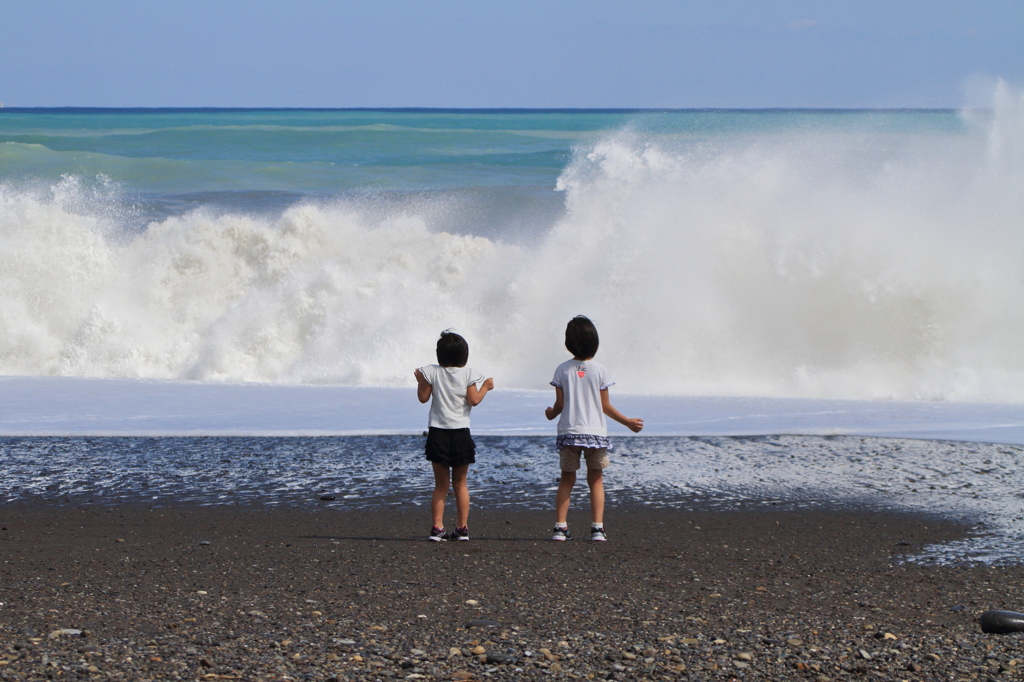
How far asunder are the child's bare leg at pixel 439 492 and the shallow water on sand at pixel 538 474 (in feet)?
2.78

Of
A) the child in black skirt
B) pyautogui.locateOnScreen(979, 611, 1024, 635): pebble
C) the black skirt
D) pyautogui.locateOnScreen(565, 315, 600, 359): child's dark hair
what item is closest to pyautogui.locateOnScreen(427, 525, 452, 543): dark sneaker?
the child in black skirt

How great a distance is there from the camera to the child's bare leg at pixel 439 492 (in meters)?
5.16

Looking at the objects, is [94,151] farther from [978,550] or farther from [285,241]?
[978,550]

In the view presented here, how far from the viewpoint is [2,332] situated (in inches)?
567

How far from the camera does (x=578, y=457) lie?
5.18 meters

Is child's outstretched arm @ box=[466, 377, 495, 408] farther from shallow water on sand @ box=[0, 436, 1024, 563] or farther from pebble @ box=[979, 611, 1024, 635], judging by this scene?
pebble @ box=[979, 611, 1024, 635]

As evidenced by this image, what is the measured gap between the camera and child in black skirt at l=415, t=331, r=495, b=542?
5.15 metres

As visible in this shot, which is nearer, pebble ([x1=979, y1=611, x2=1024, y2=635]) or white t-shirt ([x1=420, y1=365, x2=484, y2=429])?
pebble ([x1=979, y1=611, x2=1024, y2=635])

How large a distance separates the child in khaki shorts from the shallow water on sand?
2.82 ft

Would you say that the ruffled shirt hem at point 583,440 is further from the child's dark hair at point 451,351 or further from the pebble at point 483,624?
the pebble at point 483,624

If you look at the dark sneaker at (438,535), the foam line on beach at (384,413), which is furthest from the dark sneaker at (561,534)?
the foam line on beach at (384,413)

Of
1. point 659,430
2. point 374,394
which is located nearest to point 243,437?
point 374,394

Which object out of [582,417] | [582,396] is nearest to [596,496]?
[582,417]

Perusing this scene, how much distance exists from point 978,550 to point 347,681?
323 centimetres
